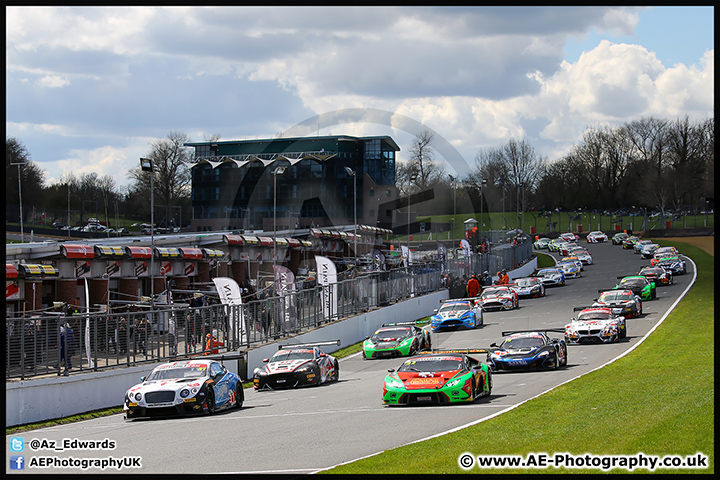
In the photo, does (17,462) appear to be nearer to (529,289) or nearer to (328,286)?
(328,286)

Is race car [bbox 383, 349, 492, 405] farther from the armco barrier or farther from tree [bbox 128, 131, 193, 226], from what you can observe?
tree [bbox 128, 131, 193, 226]

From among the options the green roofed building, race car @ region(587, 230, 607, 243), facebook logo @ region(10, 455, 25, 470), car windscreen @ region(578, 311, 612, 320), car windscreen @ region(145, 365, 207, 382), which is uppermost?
the green roofed building

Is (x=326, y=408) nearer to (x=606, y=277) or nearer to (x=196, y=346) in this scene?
(x=196, y=346)

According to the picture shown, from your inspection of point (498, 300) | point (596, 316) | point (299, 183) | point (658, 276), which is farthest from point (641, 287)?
point (299, 183)

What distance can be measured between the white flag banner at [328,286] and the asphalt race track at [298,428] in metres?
7.30

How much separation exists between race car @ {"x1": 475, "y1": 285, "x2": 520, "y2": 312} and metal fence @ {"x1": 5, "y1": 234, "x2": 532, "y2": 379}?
9.88 metres

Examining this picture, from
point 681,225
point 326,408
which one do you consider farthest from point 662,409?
point 681,225

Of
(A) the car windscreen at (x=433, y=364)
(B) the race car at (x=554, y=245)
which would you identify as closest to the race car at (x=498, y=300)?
(A) the car windscreen at (x=433, y=364)

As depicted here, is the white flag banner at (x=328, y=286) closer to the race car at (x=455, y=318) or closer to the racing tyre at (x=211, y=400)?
the race car at (x=455, y=318)

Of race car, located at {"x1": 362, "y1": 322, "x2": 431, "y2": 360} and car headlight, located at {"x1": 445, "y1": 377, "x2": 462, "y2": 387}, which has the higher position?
car headlight, located at {"x1": 445, "y1": 377, "x2": 462, "y2": 387}

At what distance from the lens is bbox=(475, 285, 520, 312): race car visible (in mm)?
45125

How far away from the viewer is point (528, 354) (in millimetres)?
22031

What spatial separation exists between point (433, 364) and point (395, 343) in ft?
38.5

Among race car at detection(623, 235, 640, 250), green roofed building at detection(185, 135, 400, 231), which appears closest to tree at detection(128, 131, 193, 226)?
green roofed building at detection(185, 135, 400, 231)
